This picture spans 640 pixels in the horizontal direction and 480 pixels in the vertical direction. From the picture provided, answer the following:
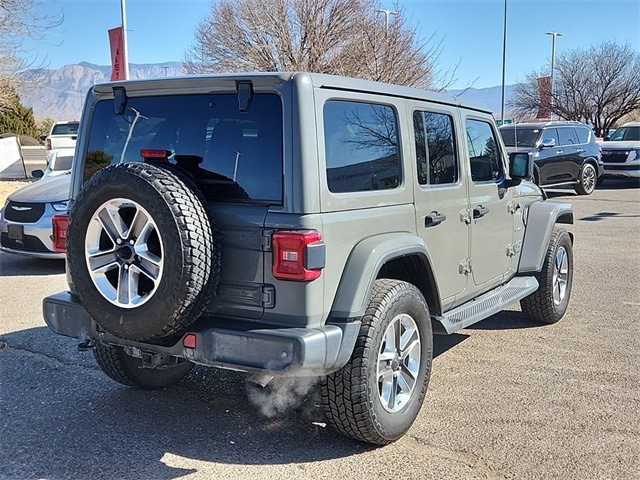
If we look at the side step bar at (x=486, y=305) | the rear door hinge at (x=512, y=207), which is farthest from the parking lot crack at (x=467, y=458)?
the rear door hinge at (x=512, y=207)

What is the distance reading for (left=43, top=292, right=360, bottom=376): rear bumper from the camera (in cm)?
305

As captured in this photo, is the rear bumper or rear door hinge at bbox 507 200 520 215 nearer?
the rear bumper

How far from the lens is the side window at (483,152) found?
4840 mm

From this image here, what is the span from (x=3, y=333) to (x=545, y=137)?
13500mm

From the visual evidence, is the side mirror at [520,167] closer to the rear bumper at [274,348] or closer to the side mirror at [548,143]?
the rear bumper at [274,348]

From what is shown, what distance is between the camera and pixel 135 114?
12.3 ft

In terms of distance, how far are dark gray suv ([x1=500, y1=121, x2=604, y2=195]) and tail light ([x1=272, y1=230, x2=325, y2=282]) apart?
1305 cm

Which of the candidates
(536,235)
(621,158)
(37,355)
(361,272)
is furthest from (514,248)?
(621,158)

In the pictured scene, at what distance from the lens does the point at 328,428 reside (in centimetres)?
383

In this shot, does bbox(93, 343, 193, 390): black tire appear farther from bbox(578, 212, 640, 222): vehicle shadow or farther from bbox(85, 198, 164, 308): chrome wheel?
bbox(578, 212, 640, 222): vehicle shadow

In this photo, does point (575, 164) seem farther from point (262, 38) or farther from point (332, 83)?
point (332, 83)

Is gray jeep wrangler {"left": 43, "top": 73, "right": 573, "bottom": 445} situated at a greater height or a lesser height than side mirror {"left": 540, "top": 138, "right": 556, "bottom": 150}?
lesser

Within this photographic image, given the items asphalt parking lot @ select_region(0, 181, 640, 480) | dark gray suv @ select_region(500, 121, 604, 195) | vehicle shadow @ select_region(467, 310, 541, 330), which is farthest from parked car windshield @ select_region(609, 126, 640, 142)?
asphalt parking lot @ select_region(0, 181, 640, 480)

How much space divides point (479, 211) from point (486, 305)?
674 millimetres
